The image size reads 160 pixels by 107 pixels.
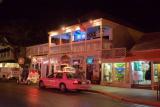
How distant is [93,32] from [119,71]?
6772 millimetres

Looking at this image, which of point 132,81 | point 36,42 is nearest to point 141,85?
point 132,81

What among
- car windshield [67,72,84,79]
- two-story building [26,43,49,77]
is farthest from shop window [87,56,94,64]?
two-story building [26,43,49,77]

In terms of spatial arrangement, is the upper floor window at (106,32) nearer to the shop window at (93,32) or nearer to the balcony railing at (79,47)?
the shop window at (93,32)

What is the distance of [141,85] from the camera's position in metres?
27.1

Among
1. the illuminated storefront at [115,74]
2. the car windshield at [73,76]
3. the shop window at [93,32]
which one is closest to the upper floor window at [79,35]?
Answer: the shop window at [93,32]

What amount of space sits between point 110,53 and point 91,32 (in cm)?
487

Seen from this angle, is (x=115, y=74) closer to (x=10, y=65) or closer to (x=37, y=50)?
(x=37, y=50)

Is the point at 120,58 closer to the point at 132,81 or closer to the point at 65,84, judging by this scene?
the point at 132,81

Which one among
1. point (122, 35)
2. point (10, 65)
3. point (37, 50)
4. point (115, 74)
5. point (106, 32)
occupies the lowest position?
point (115, 74)

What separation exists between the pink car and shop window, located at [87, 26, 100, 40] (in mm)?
9713

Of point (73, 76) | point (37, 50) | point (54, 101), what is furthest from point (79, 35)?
point (54, 101)

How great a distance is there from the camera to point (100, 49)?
102 feet

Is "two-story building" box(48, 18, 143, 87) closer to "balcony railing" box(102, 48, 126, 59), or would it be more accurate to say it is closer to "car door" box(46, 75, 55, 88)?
"balcony railing" box(102, 48, 126, 59)

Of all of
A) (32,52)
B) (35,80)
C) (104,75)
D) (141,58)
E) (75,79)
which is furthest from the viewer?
(32,52)
